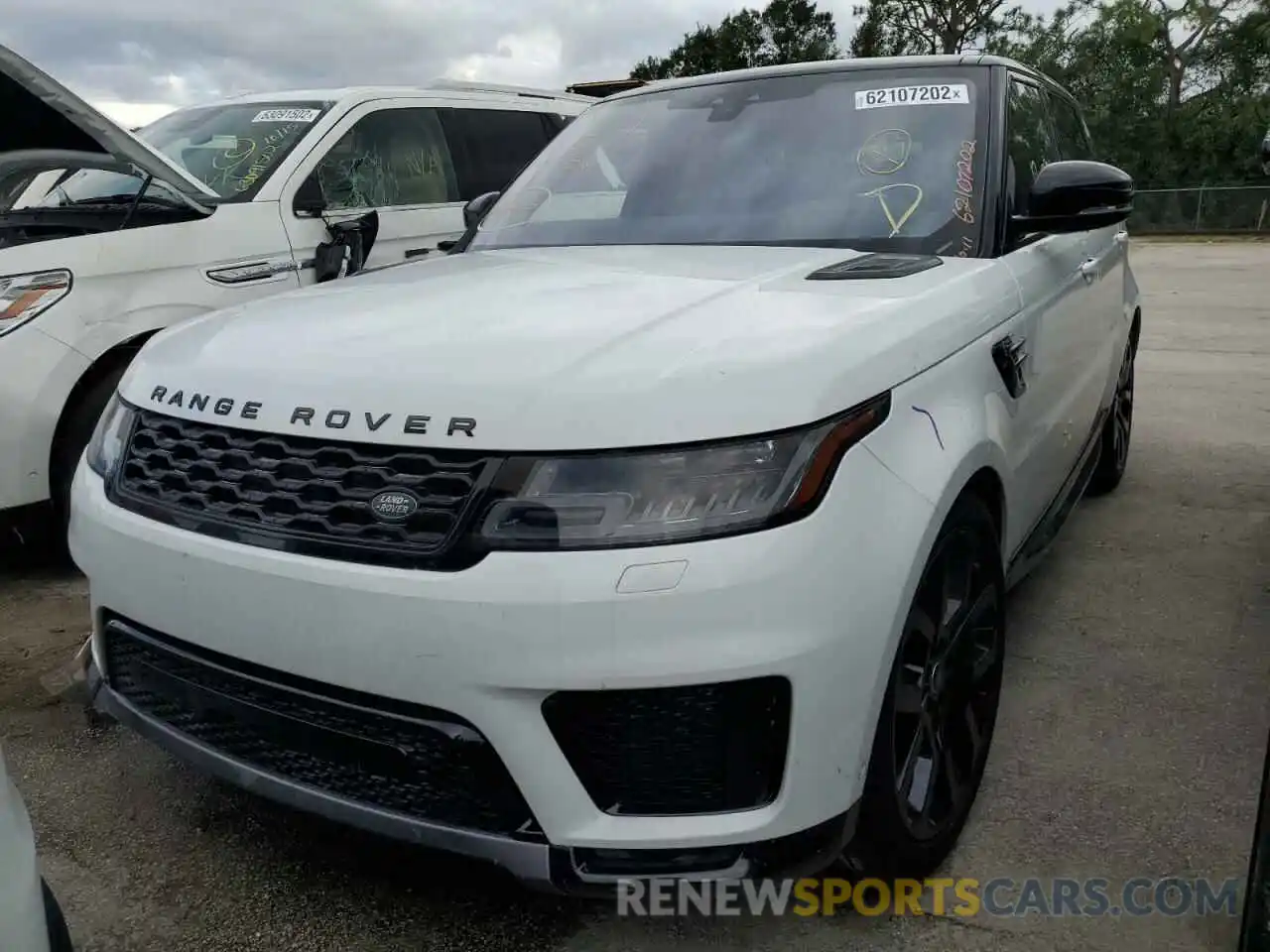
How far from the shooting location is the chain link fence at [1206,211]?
28.7 meters

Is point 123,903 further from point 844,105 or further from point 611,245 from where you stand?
point 844,105

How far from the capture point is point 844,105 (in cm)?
304

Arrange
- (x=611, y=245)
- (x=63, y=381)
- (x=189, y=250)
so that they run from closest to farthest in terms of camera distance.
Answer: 1. (x=611, y=245)
2. (x=63, y=381)
3. (x=189, y=250)

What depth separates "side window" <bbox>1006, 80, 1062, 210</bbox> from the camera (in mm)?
2943

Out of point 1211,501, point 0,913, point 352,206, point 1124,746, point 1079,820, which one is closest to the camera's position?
point 0,913

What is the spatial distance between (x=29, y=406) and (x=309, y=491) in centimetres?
246

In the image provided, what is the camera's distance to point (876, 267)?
7.84ft

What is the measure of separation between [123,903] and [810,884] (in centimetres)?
138

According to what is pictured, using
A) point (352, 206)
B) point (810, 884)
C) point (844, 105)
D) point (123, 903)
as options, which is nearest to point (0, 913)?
point (123, 903)

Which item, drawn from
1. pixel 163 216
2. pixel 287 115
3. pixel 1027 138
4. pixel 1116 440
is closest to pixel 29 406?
pixel 163 216

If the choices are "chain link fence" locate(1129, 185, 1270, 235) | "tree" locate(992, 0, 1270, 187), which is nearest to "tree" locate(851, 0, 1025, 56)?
"tree" locate(992, 0, 1270, 187)

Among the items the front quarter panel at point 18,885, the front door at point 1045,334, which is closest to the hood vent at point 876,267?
the front door at point 1045,334

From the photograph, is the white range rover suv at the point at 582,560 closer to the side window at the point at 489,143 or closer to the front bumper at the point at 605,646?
the front bumper at the point at 605,646

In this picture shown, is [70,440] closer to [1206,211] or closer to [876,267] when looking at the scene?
[876,267]
